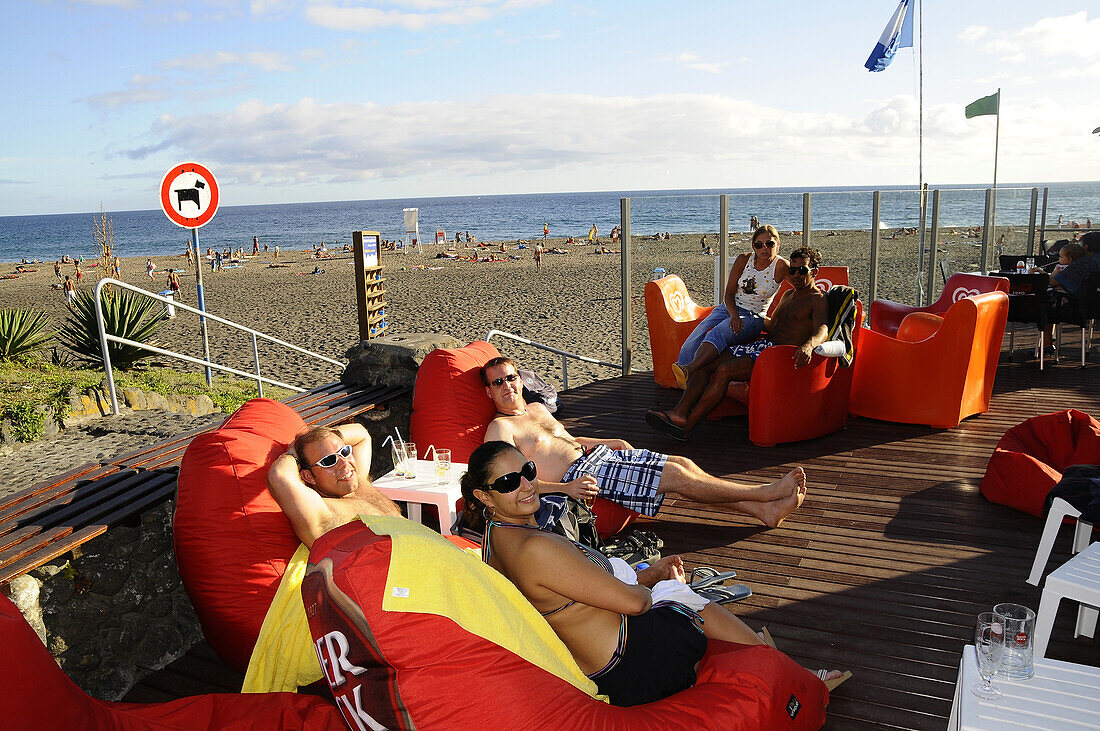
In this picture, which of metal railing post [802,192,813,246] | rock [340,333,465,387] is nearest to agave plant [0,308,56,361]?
rock [340,333,465,387]

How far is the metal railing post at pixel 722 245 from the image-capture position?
765 centimetres

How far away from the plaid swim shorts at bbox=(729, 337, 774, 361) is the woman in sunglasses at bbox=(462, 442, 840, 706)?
11.3 ft

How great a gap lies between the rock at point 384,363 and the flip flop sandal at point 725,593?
8.16 feet

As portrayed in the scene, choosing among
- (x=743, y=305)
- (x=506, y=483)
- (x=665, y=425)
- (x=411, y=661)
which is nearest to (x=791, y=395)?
(x=665, y=425)

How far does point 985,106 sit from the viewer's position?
12.0m

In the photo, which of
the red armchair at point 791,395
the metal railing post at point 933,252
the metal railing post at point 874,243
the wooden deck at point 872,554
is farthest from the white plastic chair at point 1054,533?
the metal railing post at point 933,252

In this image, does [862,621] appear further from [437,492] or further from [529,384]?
[529,384]

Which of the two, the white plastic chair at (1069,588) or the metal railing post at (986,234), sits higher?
the metal railing post at (986,234)

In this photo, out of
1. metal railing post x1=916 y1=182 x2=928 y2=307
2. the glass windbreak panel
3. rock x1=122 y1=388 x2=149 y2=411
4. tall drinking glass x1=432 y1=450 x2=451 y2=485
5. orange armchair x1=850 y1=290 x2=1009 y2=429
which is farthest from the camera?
metal railing post x1=916 y1=182 x2=928 y2=307

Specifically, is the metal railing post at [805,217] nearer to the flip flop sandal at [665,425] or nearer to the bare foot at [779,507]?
the flip flop sandal at [665,425]

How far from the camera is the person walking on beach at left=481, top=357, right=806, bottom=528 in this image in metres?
3.87

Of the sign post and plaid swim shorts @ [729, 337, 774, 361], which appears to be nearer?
plaid swim shorts @ [729, 337, 774, 361]

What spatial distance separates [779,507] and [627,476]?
81 centimetres

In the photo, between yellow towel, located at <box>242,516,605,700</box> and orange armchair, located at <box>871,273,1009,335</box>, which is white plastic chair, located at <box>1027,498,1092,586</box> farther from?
orange armchair, located at <box>871,273,1009,335</box>
